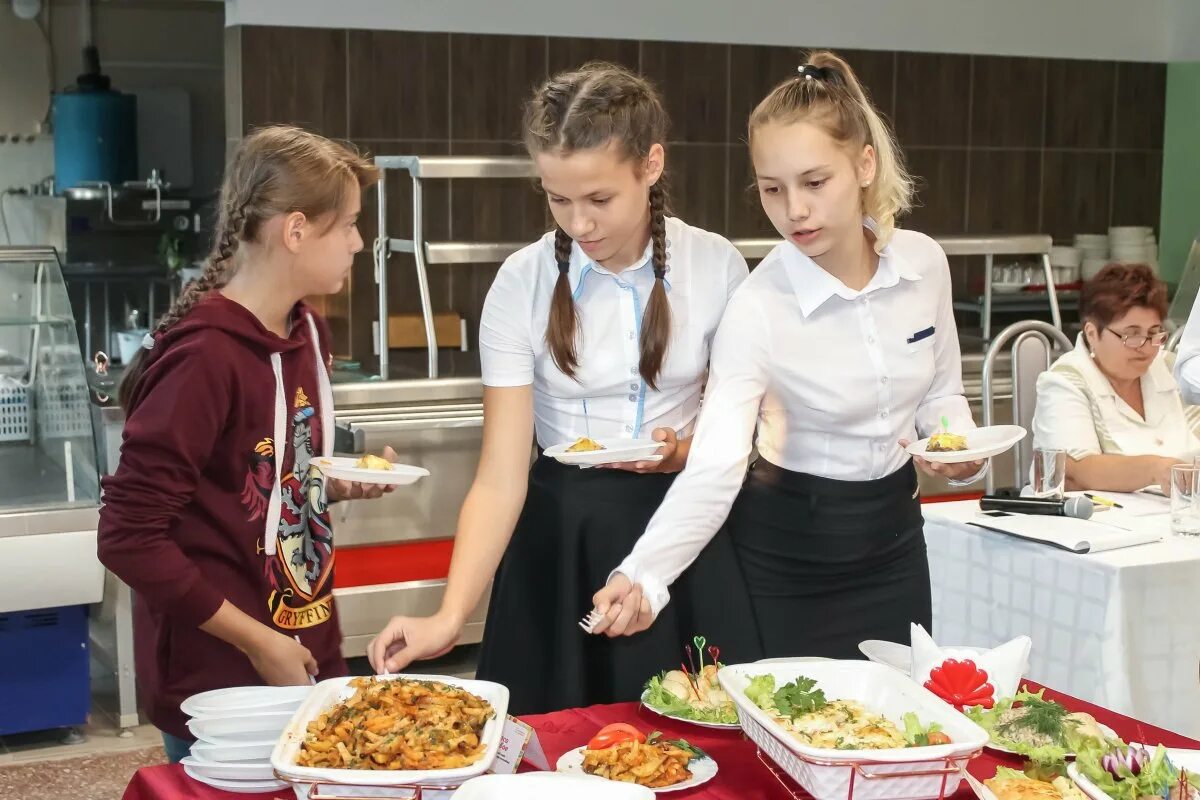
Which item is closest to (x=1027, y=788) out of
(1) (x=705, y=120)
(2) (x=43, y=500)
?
(2) (x=43, y=500)

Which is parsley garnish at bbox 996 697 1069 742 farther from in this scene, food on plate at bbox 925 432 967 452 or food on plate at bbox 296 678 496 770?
food on plate at bbox 296 678 496 770

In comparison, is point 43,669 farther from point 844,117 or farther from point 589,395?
point 844,117

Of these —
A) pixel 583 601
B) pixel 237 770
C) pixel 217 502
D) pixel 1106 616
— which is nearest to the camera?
pixel 237 770

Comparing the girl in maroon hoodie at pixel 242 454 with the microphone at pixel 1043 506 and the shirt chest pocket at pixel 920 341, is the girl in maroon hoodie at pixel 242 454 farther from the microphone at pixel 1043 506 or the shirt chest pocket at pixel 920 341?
the microphone at pixel 1043 506

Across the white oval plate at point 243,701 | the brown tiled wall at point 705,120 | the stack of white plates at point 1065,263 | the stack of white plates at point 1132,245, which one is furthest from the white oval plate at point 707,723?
the stack of white plates at point 1132,245

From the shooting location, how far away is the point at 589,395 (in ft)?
6.91

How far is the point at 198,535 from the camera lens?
1.86 meters

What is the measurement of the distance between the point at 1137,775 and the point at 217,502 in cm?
113

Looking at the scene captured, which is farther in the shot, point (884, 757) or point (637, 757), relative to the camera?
point (637, 757)

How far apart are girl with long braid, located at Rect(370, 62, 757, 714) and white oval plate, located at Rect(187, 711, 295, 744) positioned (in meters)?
0.43

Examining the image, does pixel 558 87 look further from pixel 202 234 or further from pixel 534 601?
Result: pixel 202 234

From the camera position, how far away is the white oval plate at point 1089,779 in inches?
56.0

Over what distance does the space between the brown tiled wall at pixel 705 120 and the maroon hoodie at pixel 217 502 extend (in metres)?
2.47

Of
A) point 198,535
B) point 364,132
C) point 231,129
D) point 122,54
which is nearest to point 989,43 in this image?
point 364,132
